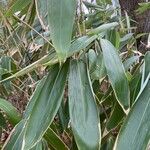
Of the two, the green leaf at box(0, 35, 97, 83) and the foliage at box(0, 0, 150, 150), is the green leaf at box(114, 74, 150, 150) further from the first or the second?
the green leaf at box(0, 35, 97, 83)

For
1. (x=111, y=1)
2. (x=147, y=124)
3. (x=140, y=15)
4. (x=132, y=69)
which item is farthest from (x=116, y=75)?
(x=111, y=1)

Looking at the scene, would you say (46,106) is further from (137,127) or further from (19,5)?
(19,5)

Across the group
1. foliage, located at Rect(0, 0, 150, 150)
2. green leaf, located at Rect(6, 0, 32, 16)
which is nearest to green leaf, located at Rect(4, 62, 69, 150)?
foliage, located at Rect(0, 0, 150, 150)

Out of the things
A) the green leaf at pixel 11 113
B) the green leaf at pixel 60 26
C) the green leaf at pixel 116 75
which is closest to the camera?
the green leaf at pixel 60 26

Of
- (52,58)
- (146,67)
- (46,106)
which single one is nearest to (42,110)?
(46,106)

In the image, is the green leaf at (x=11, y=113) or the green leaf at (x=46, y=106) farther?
the green leaf at (x=11, y=113)

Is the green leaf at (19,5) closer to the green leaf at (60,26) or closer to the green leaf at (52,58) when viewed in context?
the green leaf at (52,58)

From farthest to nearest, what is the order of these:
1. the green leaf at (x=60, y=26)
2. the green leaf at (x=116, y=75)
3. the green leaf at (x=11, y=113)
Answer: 1. the green leaf at (x=11, y=113)
2. the green leaf at (x=116, y=75)
3. the green leaf at (x=60, y=26)

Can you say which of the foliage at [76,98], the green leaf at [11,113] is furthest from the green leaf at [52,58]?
the green leaf at [11,113]
